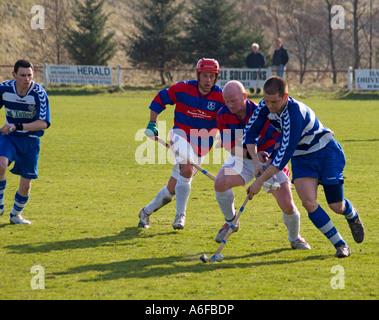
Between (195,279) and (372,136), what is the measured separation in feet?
34.1

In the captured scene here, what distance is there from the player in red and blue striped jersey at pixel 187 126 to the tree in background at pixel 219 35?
82.3ft

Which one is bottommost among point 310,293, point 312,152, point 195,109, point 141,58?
point 310,293

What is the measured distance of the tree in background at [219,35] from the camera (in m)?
31.4

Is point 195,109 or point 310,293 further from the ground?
point 195,109

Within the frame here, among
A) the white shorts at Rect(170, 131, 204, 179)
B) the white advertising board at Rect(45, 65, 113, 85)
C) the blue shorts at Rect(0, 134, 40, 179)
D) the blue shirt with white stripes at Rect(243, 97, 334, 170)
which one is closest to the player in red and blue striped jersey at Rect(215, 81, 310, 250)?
the blue shirt with white stripes at Rect(243, 97, 334, 170)

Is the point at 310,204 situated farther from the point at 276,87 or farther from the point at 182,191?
the point at 182,191

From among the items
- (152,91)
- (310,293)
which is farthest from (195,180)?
(152,91)

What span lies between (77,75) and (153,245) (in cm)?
2349

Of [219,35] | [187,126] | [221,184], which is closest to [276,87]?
[221,184]

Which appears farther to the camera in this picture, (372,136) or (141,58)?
(141,58)

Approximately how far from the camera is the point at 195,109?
6543mm

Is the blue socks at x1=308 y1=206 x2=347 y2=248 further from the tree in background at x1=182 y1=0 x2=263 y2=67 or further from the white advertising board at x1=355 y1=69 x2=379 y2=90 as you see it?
the tree in background at x1=182 y1=0 x2=263 y2=67

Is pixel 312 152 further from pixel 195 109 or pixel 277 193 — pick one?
pixel 195 109

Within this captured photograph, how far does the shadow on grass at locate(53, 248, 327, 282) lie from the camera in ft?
15.9
